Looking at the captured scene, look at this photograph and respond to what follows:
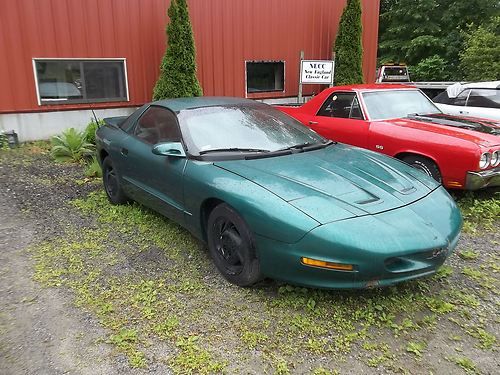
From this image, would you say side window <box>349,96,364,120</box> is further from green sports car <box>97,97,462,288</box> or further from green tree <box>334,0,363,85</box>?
green tree <box>334,0,363,85</box>

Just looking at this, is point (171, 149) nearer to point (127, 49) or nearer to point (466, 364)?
point (466, 364)

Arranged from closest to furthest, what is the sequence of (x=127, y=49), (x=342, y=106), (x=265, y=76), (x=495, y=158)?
(x=495, y=158), (x=342, y=106), (x=127, y=49), (x=265, y=76)

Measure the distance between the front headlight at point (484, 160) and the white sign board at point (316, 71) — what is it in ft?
18.7

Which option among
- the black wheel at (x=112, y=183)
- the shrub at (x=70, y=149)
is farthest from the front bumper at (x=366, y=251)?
the shrub at (x=70, y=149)

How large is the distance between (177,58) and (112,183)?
481cm

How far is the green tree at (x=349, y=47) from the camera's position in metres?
11.9

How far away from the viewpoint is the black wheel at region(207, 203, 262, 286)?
3016 mm

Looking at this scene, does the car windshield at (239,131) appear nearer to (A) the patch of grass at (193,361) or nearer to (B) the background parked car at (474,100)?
(A) the patch of grass at (193,361)

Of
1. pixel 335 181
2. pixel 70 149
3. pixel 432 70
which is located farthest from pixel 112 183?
pixel 432 70

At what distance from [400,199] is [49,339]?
8.35 ft

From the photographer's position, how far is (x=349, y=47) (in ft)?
39.5

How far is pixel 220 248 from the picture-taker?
3.30 meters

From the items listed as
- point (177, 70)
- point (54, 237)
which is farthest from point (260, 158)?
point (177, 70)

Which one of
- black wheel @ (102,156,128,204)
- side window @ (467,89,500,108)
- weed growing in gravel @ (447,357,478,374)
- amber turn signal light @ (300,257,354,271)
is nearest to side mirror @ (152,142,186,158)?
black wheel @ (102,156,128,204)
